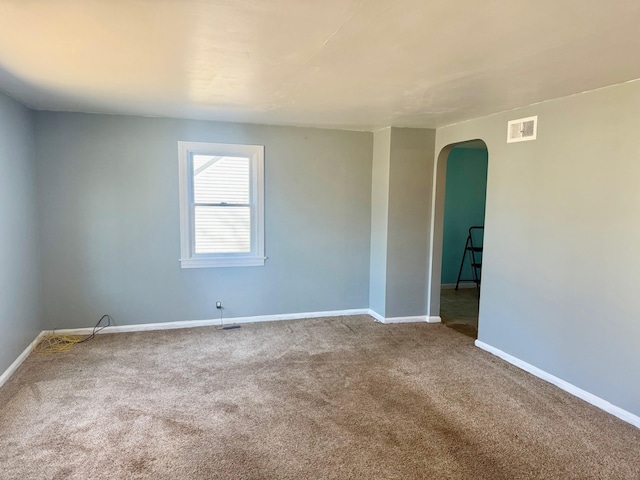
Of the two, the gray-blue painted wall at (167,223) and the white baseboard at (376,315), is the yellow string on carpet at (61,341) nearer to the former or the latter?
the gray-blue painted wall at (167,223)

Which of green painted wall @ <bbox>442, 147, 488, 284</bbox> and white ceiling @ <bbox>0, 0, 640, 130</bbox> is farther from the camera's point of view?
green painted wall @ <bbox>442, 147, 488, 284</bbox>

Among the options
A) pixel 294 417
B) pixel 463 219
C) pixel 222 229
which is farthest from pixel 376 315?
pixel 463 219

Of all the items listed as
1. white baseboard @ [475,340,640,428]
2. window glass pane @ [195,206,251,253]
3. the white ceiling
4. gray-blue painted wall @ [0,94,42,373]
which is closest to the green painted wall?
white baseboard @ [475,340,640,428]

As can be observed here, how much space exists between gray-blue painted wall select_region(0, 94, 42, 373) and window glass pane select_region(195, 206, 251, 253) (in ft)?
5.04

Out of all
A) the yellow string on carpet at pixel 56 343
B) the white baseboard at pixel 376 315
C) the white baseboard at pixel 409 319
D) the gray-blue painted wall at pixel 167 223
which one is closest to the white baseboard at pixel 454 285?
the white baseboard at pixel 409 319

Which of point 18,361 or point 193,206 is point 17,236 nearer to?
point 18,361

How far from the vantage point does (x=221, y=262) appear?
4.52 meters

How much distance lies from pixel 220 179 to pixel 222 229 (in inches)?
22.2

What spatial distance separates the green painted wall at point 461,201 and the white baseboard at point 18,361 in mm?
5769

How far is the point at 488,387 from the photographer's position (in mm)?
3141

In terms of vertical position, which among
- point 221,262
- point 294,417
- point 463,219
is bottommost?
point 294,417

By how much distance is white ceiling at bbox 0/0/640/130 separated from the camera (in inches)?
67.0

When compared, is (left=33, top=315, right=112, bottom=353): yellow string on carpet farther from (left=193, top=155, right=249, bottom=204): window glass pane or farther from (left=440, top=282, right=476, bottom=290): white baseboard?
(left=440, top=282, right=476, bottom=290): white baseboard

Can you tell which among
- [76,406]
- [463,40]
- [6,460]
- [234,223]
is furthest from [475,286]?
[6,460]
